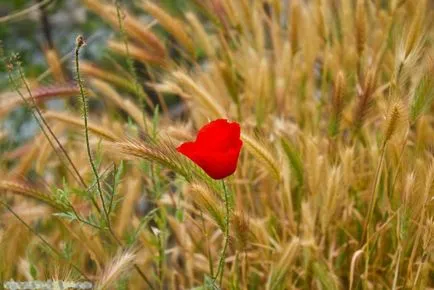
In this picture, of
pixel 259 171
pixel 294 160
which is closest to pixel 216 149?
pixel 294 160

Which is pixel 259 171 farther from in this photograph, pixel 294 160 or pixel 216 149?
pixel 216 149

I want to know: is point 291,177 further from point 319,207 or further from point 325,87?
point 325,87

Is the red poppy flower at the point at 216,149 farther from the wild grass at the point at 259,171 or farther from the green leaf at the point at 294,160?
the green leaf at the point at 294,160

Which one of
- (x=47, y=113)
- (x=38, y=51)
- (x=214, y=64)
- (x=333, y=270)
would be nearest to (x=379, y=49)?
(x=214, y=64)

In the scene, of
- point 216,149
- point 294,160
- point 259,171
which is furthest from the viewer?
point 259,171

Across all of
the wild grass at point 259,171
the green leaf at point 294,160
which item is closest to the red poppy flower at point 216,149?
the wild grass at point 259,171

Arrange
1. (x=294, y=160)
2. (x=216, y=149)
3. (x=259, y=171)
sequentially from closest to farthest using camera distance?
(x=216, y=149) → (x=294, y=160) → (x=259, y=171)

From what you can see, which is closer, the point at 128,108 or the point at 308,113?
the point at 128,108

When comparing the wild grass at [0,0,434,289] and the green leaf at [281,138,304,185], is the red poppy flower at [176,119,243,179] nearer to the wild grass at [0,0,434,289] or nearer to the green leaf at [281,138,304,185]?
the wild grass at [0,0,434,289]
